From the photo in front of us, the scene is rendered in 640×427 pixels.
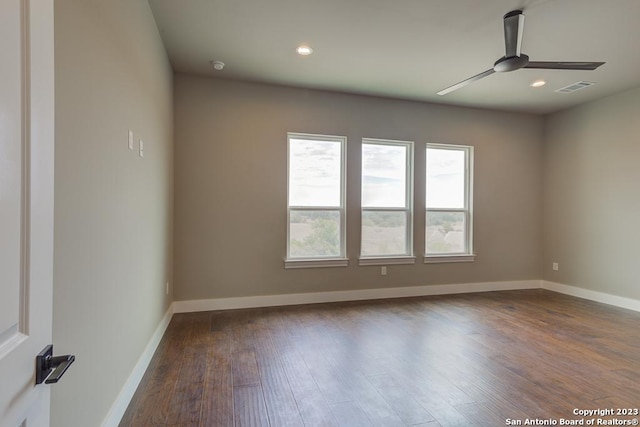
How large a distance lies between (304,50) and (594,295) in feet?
17.2

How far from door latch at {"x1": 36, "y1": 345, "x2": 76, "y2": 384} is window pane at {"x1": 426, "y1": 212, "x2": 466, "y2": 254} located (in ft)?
15.7

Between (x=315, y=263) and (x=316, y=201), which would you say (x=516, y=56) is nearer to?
(x=316, y=201)

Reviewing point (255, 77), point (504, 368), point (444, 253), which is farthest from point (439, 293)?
point (255, 77)

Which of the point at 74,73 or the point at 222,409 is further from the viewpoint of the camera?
the point at 222,409

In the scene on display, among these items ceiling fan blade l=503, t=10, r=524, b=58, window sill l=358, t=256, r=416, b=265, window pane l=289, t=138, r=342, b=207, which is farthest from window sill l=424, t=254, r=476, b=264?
ceiling fan blade l=503, t=10, r=524, b=58

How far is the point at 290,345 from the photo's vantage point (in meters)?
3.04

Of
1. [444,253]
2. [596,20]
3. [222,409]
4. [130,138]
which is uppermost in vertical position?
[596,20]

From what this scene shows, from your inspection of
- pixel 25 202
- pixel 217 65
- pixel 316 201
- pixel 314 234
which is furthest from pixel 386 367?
pixel 217 65

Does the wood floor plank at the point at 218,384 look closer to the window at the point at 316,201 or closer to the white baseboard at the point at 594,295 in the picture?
the window at the point at 316,201

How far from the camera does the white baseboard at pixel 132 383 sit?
1838 mm

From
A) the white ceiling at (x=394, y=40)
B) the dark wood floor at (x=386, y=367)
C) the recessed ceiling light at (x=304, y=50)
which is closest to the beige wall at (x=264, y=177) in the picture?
the white ceiling at (x=394, y=40)

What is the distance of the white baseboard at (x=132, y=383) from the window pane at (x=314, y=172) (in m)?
2.23

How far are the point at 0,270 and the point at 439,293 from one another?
5.14 metres

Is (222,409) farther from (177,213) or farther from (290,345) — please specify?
(177,213)
